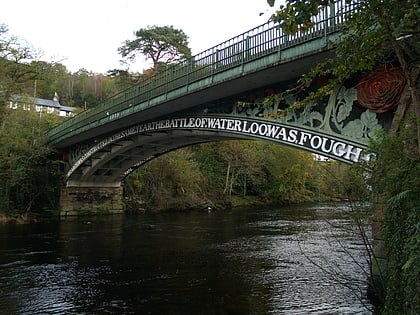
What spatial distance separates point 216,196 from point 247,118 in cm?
2749

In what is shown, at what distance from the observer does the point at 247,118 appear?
502 inches

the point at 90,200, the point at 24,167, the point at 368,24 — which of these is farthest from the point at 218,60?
the point at 90,200

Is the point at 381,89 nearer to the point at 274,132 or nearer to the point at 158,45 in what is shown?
the point at 274,132

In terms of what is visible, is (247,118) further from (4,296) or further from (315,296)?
(4,296)

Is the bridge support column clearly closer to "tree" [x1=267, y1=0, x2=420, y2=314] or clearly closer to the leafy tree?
the leafy tree

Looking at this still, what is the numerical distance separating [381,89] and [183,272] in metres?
6.97

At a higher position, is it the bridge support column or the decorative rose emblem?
the decorative rose emblem

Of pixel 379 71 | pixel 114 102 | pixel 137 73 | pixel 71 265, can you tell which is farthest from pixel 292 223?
pixel 137 73

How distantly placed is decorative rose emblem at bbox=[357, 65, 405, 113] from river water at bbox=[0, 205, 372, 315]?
2.96 metres

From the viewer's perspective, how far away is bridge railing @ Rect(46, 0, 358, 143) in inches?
351

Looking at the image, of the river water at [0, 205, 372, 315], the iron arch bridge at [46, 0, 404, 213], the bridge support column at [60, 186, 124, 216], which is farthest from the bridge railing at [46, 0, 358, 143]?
the bridge support column at [60, 186, 124, 216]

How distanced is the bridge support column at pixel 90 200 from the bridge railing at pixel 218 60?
31.5 ft

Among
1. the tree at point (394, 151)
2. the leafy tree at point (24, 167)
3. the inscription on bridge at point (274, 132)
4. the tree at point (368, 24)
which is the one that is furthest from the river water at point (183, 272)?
the leafy tree at point (24, 167)

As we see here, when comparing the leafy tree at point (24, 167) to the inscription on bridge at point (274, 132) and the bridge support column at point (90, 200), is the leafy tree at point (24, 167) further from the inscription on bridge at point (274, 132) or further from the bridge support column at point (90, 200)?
the inscription on bridge at point (274, 132)
